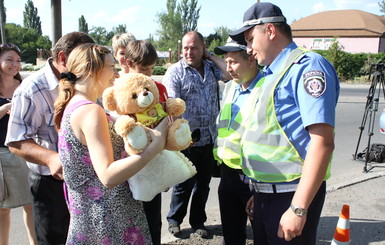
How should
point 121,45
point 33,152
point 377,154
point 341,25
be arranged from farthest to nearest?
point 341,25
point 377,154
point 121,45
point 33,152

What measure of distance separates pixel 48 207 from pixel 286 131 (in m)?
1.68

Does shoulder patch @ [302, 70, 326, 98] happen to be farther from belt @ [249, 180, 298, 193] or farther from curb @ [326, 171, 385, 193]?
curb @ [326, 171, 385, 193]

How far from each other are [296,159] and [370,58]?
1150 inches

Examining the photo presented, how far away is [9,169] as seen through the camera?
295 cm

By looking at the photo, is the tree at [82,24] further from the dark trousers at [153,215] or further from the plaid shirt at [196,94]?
the dark trousers at [153,215]

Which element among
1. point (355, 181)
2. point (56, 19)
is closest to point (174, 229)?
point (355, 181)

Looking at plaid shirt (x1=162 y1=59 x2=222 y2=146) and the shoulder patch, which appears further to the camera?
plaid shirt (x1=162 y1=59 x2=222 y2=146)

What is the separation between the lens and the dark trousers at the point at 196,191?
3.56m

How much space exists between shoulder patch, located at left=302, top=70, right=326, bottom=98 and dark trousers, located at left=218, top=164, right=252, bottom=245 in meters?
Answer: 1.15

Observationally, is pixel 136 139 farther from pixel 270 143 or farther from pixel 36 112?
pixel 36 112

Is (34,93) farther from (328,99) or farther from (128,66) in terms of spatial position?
(328,99)

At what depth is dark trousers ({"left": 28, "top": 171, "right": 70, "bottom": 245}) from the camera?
238 centimetres

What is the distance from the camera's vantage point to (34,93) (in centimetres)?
229

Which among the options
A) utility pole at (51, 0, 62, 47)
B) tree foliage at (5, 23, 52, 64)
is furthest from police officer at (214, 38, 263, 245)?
tree foliage at (5, 23, 52, 64)
